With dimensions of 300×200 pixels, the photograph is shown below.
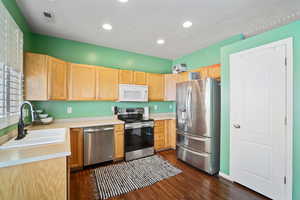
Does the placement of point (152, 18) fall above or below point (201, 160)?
above

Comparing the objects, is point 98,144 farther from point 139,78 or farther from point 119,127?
point 139,78

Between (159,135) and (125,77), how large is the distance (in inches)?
71.8

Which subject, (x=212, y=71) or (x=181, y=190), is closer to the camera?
(x=181, y=190)

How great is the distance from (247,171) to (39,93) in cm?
372

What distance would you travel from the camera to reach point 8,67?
1485 mm

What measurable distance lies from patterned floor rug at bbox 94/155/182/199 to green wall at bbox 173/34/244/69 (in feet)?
8.85

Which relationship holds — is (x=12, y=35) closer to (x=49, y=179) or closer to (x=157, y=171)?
(x=49, y=179)

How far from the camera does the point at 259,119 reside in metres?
1.88

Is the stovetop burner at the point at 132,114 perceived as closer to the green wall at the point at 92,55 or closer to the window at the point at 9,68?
the green wall at the point at 92,55

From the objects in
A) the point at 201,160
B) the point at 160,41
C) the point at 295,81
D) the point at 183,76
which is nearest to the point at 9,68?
the point at 160,41

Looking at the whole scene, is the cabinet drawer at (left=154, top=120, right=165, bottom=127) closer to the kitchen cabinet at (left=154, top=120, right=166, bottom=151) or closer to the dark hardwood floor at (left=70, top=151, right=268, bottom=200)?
the kitchen cabinet at (left=154, top=120, right=166, bottom=151)

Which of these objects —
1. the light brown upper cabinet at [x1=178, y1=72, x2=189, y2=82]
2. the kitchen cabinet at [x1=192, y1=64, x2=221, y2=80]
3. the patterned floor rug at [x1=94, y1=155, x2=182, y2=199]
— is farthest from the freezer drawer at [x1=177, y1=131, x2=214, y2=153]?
the light brown upper cabinet at [x1=178, y1=72, x2=189, y2=82]

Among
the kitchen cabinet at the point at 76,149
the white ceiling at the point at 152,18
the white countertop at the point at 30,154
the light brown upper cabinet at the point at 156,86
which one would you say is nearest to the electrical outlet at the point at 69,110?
the kitchen cabinet at the point at 76,149

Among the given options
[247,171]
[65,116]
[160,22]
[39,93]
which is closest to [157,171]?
[247,171]
